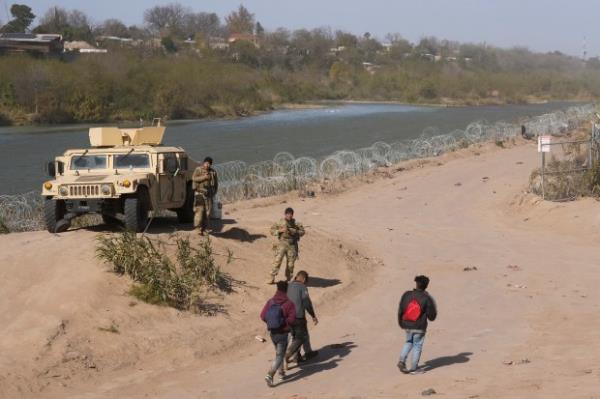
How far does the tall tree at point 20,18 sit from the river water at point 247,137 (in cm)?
5489

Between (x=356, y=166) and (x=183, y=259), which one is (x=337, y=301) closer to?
(x=183, y=259)

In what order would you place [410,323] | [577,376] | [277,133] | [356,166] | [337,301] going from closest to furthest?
1. [577,376]
2. [410,323]
3. [337,301]
4. [356,166]
5. [277,133]

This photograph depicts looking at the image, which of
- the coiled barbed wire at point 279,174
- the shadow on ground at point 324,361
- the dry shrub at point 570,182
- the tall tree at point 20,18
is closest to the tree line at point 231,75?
the tall tree at point 20,18

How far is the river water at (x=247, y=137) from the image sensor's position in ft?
145

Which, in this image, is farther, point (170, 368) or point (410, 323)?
point (170, 368)

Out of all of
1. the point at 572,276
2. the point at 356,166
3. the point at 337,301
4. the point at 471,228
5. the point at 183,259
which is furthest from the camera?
the point at 356,166

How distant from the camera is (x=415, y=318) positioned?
11688mm

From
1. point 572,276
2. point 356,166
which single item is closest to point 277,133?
point 356,166

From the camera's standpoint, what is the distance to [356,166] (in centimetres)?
3444

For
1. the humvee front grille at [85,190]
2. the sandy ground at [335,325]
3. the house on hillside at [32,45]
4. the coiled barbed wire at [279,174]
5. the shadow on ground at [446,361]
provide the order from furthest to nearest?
the house on hillside at [32,45]
the coiled barbed wire at [279,174]
the humvee front grille at [85,190]
the shadow on ground at [446,361]
the sandy ground at [335,325]

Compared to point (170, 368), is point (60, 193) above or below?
above

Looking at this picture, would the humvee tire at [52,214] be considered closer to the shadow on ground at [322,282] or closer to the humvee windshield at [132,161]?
the humvee windshield at [132,161]

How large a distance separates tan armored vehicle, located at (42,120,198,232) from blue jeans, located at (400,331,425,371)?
244 inches

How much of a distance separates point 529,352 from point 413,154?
92.3 ft
